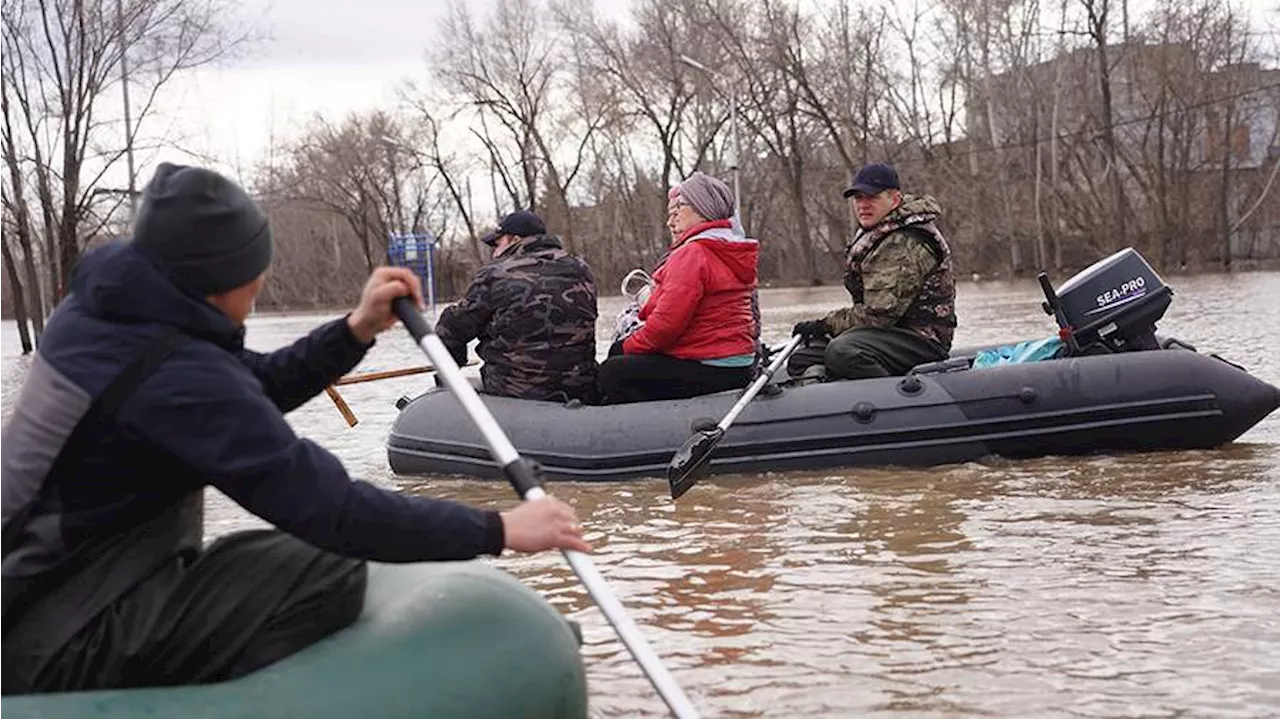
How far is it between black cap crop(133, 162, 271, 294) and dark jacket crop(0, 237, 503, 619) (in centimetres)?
4

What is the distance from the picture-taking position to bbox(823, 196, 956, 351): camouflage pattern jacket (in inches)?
283

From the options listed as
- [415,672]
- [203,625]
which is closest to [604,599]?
[415,672]

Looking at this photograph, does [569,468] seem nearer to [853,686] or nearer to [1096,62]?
[853,686]

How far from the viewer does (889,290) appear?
284 inches

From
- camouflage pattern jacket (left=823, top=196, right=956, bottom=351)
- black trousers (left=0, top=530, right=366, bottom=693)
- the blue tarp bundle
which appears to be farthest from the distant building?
black trousers (left=0, top=530, right=366, bottom=693)

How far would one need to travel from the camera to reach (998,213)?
138 ft

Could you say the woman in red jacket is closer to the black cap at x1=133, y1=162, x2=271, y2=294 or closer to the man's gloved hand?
the man's gloved hand

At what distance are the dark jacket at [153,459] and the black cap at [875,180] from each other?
16.1 feet

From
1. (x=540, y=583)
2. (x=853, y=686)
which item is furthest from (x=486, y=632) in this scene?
(x=540, y=583)

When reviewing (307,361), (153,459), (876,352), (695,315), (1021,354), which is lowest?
(1021,354)

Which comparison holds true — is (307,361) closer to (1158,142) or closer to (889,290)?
(889,290)

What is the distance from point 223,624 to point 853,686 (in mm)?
1734

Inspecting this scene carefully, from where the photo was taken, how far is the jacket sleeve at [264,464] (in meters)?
2.41

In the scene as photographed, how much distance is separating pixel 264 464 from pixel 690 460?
4.20 m
